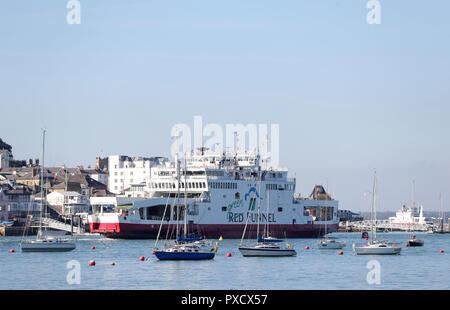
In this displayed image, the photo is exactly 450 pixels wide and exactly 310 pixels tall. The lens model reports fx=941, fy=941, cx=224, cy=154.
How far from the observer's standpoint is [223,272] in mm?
53281

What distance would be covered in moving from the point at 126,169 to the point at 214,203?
9115 cm

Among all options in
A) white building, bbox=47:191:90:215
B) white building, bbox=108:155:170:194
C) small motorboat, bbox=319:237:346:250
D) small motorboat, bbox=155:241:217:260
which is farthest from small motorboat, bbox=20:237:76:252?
white building, bbox=108:155:170:194

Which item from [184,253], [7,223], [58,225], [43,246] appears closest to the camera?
[184,253]

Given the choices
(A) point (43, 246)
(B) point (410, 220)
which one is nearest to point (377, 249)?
(A) point (43, 246)

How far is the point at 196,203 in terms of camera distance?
92.1 metres

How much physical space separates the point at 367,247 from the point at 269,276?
779 inches

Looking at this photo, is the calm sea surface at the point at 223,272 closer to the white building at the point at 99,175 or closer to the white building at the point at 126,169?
the white building at the point at 99,175

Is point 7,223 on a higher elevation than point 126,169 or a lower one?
lower

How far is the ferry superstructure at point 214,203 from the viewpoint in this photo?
8856 centimetres

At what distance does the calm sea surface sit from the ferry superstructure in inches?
638

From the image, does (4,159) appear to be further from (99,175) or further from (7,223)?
(7,223)

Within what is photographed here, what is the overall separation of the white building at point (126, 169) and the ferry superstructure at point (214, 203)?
253 feet
